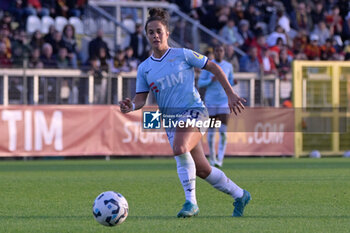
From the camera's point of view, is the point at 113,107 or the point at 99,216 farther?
the point at 113,107

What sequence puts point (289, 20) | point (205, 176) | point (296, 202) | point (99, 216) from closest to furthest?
1. point (99, 216)
2. point (205, 176)
3. point (296, 202)
4. point (289, 20)

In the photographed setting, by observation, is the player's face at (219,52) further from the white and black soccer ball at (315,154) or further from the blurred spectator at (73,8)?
the blurred spectator at (73,8)

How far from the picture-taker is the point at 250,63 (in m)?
21.6

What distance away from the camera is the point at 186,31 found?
23.7 m

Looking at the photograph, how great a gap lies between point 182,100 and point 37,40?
43.2ft

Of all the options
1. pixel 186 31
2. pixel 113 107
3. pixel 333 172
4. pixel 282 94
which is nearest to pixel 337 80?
pixel 282 94

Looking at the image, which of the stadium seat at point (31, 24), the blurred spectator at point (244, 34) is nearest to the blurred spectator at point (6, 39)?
the stadium seat at point (31, 24)

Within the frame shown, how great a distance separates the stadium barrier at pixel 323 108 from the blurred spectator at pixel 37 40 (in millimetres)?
6746

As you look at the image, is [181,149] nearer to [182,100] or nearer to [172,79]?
[182,100]

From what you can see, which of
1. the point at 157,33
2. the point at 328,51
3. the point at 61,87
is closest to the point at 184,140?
the point at 157,33

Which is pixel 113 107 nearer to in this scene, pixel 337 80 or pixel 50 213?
pixel 337 80

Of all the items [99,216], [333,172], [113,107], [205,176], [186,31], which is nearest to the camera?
[99,216]

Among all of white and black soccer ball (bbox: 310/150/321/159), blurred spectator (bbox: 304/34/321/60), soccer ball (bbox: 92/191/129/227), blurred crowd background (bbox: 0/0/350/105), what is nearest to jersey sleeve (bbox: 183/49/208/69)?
soccer ball (bbox: 92/191/129/227)

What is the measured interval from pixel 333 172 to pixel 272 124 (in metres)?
6.57
